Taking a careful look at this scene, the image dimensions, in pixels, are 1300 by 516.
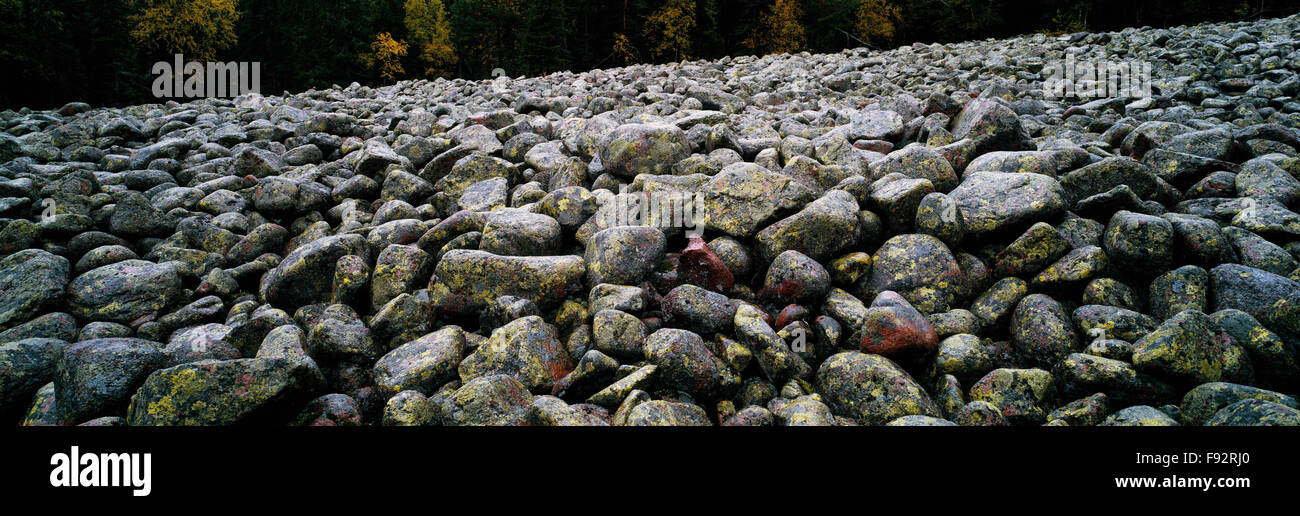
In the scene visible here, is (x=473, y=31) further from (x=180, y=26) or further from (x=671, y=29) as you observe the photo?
(x=180, y=26)

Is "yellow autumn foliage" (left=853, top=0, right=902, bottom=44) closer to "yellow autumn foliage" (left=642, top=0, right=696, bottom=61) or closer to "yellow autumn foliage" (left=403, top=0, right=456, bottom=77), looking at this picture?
"yellow autumn foliage" (left=642, top=0, right=696, bottom=61)

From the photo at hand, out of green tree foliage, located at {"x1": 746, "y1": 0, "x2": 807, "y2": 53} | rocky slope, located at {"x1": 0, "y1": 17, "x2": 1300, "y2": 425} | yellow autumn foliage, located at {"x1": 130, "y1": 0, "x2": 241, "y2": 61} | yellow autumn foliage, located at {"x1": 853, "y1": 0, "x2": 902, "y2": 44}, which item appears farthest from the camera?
yellow autumn foliage, located at {"x1": 853, "y1": 0, "x2": 902, "y2": 44}

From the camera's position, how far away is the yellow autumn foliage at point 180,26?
23578 millimetres

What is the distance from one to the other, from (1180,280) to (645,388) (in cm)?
298

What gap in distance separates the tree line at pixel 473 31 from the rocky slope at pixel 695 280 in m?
18.4

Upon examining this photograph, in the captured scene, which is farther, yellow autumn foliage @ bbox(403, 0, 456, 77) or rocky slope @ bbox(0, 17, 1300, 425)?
yellow autumn foliage @ bbox(403, 0, 456, 77)

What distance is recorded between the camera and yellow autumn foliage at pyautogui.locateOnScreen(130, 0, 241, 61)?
2358 cm

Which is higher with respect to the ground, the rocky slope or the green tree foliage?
the green tree foliage

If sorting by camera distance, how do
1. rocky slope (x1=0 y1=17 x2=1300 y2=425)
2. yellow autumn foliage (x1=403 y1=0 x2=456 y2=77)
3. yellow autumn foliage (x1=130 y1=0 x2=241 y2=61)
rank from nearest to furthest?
rocky slope (x1=0 y1=17 x2=1300 y2=425), yellow autumn foliage (x1=130 y1=0 x2=241 y2=61), yellow autumn foliage (x1=403 y1=0 x2=456 y2=77)

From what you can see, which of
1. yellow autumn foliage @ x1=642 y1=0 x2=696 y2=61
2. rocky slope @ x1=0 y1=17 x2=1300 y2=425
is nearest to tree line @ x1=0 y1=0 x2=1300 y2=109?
yellow autumn foliage @ x1=642 y1=0 x2=696 y2=61

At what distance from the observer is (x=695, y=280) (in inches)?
138

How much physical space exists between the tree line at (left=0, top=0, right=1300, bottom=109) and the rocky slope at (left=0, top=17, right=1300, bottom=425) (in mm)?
18422

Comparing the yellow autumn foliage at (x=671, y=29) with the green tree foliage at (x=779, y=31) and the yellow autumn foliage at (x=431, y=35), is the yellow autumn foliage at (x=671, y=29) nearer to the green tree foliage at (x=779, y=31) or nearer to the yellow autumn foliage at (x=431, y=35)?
the green tree foliage at (x=779, y=31)
